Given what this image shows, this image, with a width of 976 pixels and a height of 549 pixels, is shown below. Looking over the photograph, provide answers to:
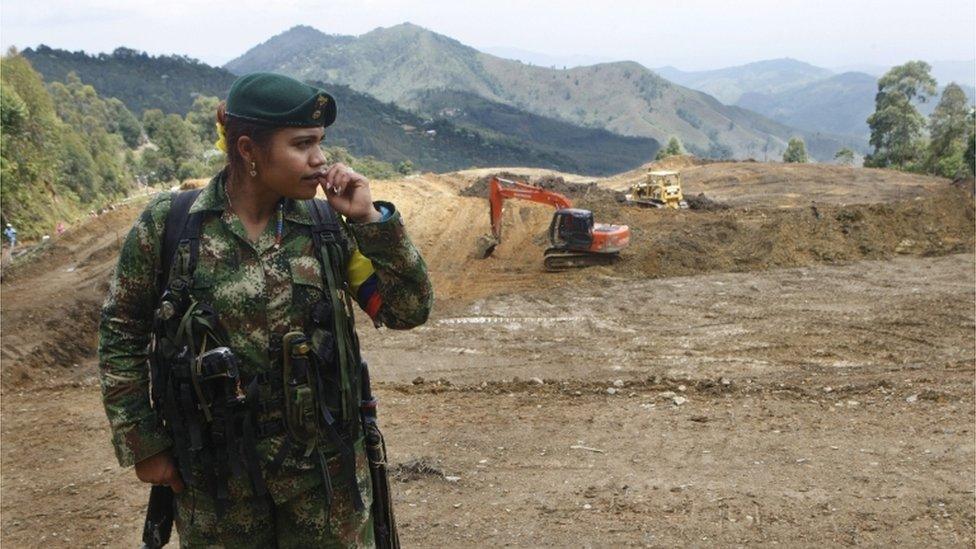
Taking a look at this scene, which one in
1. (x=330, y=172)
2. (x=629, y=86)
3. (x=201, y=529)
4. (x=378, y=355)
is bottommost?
(x=378, y=355)

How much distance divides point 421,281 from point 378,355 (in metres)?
7.53

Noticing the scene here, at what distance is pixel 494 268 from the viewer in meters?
14.2

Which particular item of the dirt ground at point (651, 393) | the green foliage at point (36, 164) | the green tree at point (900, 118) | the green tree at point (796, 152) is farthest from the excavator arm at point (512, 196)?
the green tree at point (796, 152)

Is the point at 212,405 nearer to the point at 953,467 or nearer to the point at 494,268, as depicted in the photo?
the point at 953,467

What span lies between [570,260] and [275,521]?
12.0m

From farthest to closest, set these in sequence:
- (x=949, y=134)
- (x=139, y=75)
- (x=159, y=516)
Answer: (x=139, y=75), (x=949, y=134), (x=159, y=516)

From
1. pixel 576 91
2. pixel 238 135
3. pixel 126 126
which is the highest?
pixel 576 91

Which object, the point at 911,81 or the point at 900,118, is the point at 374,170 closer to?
the point at 900,118

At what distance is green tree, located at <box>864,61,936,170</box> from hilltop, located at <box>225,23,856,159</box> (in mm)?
95600

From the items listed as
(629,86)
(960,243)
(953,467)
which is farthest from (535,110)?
(953,467)

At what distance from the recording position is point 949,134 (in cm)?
3022

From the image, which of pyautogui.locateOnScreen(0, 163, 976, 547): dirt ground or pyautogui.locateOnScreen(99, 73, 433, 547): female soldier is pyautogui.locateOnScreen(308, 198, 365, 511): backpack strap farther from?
pyautogui.locateOnScreen(0, 163, 976, 547): dirt ground

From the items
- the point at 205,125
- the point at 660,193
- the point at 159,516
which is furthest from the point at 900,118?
the point at 205,125

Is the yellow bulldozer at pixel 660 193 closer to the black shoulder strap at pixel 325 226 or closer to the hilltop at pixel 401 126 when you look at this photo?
the black shoulder strap at pixel 325 226
